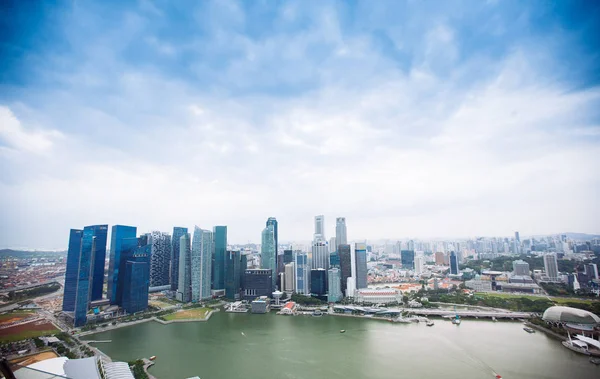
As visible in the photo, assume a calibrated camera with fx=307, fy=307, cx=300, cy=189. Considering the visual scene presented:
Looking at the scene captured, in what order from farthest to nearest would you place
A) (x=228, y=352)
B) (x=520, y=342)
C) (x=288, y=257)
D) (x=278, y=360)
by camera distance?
(x=288, y=257), (x=520, y=342), (x=228, y=352), (x=278, y=360)

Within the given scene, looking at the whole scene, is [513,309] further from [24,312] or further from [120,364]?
[24,312]

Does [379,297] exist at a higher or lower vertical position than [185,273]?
lower

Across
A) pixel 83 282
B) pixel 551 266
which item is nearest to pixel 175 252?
pixel 83 282

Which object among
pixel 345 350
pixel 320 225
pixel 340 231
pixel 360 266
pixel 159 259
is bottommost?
pixel 345 350

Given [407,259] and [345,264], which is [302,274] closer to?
[345,264]

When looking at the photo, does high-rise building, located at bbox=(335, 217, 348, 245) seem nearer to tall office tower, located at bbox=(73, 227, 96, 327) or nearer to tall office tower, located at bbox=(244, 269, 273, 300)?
tall office tower, located at bbox=(244, 269, 273, 300)

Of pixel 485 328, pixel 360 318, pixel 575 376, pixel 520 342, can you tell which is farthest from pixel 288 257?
pixel 575 376
